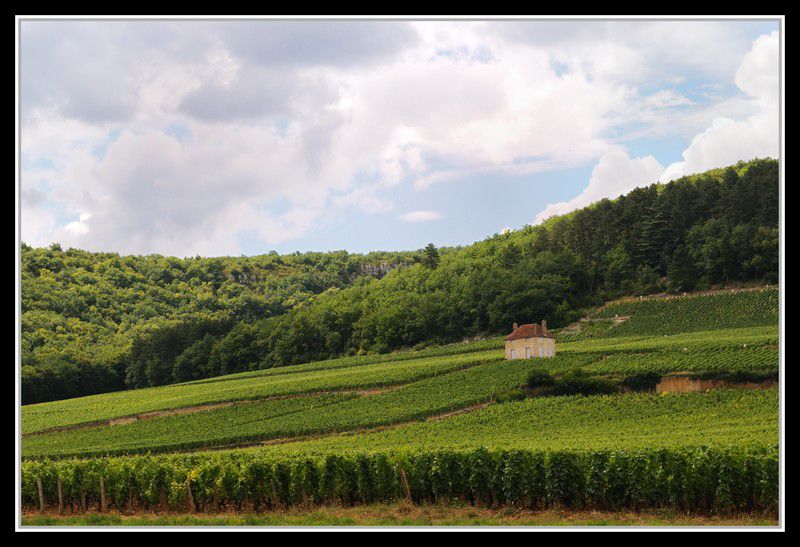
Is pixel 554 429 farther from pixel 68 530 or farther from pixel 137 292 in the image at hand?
pixel 137 292

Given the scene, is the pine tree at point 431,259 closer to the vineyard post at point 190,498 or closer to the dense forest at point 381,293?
the dense forest at point 381,293

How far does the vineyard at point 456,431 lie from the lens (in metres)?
20.8

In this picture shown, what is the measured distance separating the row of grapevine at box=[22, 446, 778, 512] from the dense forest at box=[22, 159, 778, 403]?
24036mm

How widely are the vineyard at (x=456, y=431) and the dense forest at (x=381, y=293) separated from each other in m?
2.74

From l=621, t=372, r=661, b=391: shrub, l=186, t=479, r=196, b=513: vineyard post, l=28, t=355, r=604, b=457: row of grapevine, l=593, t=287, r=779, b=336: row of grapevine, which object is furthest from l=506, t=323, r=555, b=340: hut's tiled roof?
l=186, t=479, r=196, b=513: vineyard post

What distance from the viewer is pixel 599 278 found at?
66250mm

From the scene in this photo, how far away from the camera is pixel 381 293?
243 ft

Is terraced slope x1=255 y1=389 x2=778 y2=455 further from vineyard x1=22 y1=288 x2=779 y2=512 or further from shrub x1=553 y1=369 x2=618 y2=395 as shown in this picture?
shrub x1=553 y1=369 x2=618 y2=395

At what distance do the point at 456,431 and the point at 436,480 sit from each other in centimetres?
1181

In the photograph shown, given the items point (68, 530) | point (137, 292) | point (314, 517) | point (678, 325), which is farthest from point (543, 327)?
point (68, 530)

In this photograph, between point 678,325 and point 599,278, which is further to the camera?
point 599,278

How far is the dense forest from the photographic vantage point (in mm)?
52656

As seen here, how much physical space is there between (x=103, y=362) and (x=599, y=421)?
118ft

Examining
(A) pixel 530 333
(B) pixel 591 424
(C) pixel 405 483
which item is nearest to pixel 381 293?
(A) pixel 530 333
